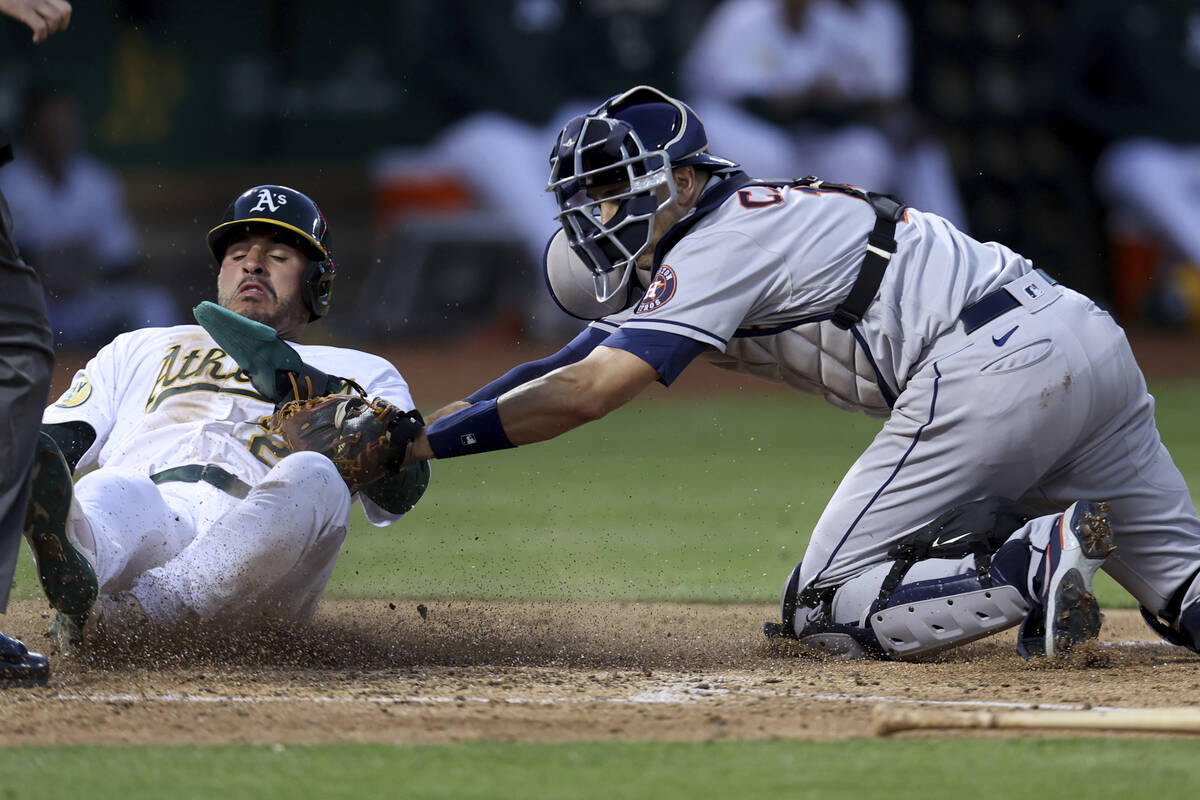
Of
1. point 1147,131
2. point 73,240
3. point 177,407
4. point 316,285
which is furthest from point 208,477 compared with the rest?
point 1147,131

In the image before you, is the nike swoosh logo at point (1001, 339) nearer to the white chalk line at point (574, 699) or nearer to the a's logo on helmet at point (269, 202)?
the white chalk line at point (574, 699)

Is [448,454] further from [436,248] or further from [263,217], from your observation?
[436,248]

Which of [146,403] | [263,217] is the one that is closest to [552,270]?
[263,217]

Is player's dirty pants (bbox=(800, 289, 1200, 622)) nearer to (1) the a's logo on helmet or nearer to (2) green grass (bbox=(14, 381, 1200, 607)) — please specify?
(2) green grass (bbox=(14, 381, 1200, 607))

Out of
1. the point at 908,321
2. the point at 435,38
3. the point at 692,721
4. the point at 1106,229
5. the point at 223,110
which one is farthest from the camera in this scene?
the point at 1106,229

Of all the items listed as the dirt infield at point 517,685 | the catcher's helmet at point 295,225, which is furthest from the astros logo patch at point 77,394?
the dirt infield at point 517,685

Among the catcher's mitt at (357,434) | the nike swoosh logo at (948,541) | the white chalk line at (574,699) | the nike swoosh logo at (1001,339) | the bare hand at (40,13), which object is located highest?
the bare hand at (40,13)
